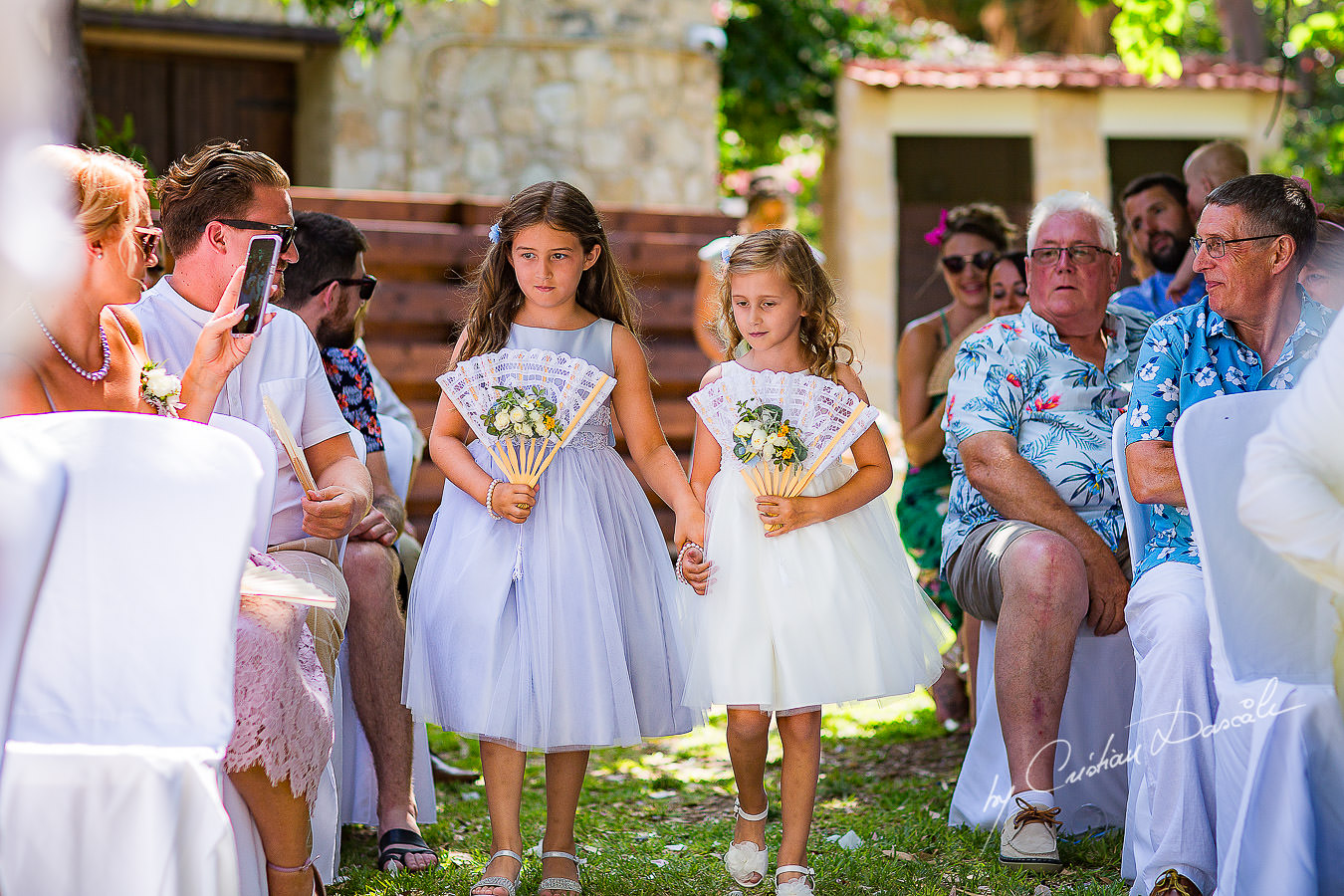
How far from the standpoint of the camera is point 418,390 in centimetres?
744

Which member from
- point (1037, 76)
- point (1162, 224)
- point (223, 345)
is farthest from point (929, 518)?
point (1037, 76)

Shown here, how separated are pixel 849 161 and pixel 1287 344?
31.7 ft

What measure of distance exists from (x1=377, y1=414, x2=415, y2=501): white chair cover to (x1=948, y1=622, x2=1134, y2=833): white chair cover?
1.96 metres

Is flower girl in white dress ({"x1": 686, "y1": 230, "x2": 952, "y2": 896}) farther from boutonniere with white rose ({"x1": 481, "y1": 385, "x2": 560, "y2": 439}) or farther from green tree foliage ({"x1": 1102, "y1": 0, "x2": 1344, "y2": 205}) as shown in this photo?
green tree foliage ({"x1": 1102, "y1": 0, "x2": 1344, "y2": 205})

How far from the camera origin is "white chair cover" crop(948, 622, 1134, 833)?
3.59 m

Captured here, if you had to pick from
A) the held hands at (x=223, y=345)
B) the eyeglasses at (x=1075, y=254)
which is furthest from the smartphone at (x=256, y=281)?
the eyeglasses at (x=1075, y=254)

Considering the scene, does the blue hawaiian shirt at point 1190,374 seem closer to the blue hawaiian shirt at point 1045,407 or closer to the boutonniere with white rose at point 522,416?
the blue hawaiian shirt at point 1045,407

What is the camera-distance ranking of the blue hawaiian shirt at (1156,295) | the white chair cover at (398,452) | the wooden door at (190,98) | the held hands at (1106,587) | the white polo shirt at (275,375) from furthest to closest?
the wooden door at (190,98) → the blue hawaiian shirt at (1156,295) → the white chair cover at (398,452) → the held hands at (1106,587) → the white polo shirt at (275,375)

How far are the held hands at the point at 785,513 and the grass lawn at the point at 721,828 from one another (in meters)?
0.89

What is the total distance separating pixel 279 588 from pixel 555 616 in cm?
70

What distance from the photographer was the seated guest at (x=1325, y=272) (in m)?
3.14

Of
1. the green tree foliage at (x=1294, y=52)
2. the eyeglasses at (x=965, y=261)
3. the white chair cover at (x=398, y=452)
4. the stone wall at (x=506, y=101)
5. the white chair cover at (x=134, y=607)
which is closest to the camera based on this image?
the white chair cover at (x=134, y=607)

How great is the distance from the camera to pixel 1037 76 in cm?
1248

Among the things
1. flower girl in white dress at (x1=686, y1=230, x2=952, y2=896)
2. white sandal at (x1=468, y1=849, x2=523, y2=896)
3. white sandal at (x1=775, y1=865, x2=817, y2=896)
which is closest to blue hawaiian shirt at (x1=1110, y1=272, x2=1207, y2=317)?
flower girl in white dress at (x1=686, y1=230, x2=952, y2=896)
